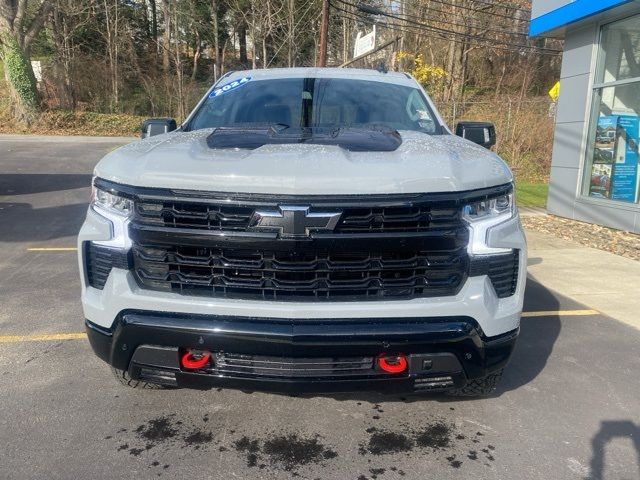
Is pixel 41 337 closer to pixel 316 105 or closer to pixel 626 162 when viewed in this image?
pixel 316 105

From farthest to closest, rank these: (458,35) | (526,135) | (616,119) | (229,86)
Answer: (458,35) < (526,135) < (616,119) < (229,86)

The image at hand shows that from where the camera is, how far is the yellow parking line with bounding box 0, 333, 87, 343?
4043 millimetres

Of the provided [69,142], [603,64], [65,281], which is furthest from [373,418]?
[69,142]

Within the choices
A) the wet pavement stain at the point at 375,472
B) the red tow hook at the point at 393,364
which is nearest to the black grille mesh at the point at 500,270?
the red tow hook at the point at 393,364

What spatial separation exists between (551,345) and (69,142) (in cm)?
2324

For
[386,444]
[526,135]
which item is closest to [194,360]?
[386,444]

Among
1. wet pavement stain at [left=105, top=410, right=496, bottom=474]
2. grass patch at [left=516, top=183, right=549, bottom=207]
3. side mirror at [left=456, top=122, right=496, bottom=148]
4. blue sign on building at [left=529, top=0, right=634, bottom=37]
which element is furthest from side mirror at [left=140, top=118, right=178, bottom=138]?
grass patch at [left=516, top=183, right=549, bottom=207]

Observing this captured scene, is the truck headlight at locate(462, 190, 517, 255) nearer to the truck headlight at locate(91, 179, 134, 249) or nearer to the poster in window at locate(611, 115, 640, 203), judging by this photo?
the truck headlight at locate(91, 179, 134, 249)

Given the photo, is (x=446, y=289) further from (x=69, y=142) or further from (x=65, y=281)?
(x=69, y=142)

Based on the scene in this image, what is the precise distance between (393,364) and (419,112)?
2135 mm

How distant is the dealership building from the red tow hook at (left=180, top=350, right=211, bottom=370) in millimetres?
8538

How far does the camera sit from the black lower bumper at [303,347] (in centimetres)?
232

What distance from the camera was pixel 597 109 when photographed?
9.75m

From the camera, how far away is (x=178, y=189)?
7.70 feet
